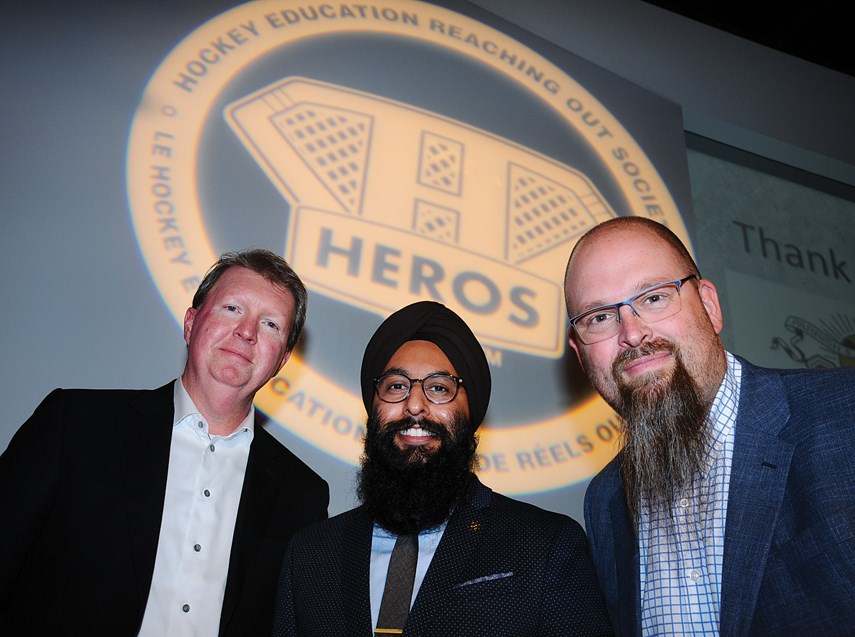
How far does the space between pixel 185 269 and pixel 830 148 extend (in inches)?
145

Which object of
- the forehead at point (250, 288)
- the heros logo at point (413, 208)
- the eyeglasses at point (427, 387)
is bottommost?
the eyeglasses at point (427, 387)

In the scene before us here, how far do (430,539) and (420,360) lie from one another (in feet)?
1.59

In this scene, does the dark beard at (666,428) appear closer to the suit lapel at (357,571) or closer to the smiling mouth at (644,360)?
the smiling mouth at (644,360)

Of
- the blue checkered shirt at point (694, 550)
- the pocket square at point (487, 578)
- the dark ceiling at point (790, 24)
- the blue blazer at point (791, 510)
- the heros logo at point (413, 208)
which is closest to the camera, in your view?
the blue blazer at point (791, 510)

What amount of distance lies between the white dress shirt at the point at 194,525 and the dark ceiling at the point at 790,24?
390 centimetres

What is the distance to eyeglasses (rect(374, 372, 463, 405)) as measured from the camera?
1.75 meters

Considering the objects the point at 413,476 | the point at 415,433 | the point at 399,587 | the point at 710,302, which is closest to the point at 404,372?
the point at 415,433

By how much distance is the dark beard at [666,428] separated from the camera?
1.38m

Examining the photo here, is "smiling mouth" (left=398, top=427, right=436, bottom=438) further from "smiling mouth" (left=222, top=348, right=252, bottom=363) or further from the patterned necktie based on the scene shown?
"smiling mouth" (left=222, top=348, right=252, bottom=363)

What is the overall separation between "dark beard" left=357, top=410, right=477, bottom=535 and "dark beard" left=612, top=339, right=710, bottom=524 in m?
0.46

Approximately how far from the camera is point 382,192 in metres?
2.42

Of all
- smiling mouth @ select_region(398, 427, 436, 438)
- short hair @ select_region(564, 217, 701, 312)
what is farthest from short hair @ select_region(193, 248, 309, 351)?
short hair @ select_region(564, 217, 701, 312)

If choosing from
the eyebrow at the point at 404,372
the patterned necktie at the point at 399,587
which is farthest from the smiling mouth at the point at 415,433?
the patterned necktie at the point at 399,587

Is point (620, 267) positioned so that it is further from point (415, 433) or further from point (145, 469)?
point (145, 469)
